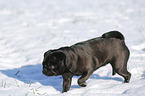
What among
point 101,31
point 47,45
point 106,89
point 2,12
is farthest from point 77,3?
point 106,89

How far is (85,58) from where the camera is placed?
11.0ft

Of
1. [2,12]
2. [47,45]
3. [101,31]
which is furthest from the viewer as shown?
[2,12]

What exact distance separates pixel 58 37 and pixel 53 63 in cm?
352

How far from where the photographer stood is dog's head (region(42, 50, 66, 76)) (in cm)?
302

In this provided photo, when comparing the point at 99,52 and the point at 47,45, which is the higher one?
the point at 99,52

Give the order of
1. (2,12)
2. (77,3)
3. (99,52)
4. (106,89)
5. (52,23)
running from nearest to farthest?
(106,89), (99,52), (52,23), (2,12), (77,3)

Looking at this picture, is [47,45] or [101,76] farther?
[47,45]

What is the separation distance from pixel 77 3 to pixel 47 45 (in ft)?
24.9

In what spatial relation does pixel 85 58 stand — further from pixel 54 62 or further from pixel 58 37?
pixel 58 37

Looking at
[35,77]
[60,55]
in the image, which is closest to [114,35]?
[60,55]

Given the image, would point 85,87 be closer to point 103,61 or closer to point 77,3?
point 103,61

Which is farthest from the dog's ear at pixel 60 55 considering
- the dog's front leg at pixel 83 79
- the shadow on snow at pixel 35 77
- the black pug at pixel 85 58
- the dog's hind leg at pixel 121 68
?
the dog's hind leg at pixel 121 68

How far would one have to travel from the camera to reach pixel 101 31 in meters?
7.30

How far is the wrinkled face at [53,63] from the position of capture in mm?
3026
